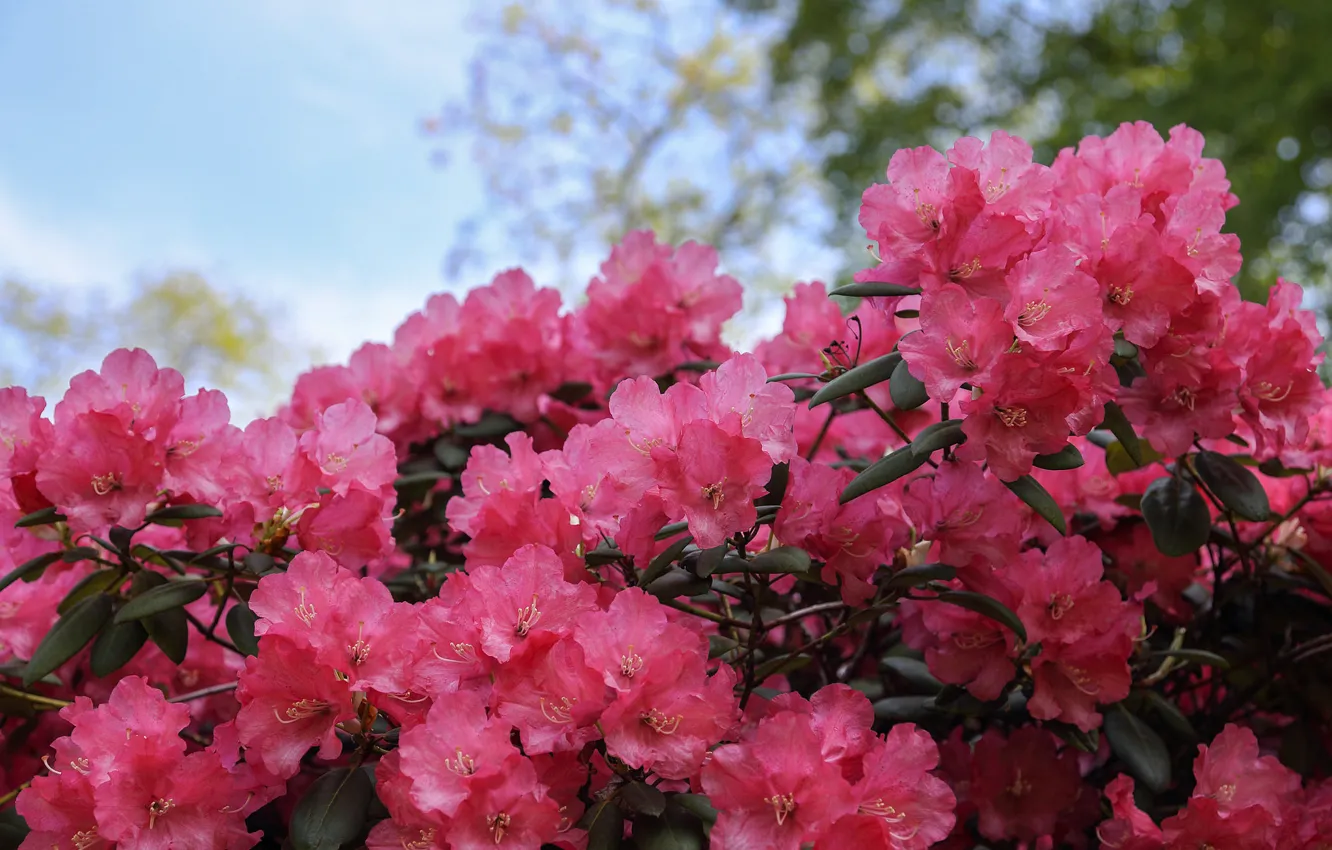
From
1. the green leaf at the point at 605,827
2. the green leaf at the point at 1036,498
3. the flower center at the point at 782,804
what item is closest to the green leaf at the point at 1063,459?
the green leaf at the point at 1036,498

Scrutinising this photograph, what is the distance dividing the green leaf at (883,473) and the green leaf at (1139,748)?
426 millimetres

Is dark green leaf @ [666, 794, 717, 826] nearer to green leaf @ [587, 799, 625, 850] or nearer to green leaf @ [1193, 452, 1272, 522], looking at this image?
green leaf @ [587, 799, 625, 850]

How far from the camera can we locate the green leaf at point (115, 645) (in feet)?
3.67

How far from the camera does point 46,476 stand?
42.6 inches

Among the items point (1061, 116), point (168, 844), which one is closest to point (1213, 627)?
point (168, 844)

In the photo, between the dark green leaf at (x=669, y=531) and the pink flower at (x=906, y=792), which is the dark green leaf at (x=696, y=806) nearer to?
the pink flower at (x=906, y=792)

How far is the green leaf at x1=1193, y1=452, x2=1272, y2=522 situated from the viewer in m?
1.14

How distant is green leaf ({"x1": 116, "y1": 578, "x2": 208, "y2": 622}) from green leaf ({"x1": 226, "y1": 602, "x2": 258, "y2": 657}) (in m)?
0.04

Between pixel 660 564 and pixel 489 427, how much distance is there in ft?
2.03

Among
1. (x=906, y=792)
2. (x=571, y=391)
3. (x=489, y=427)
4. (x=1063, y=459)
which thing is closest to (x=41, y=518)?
(x=489, y=427)

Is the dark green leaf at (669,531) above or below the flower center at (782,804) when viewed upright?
above

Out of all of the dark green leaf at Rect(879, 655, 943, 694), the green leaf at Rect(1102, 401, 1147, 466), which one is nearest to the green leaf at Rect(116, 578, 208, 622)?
the dark green leaf at Rect(879, 655, 943, 694)

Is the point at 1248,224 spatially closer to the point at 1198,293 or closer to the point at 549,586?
the point at 1198,293

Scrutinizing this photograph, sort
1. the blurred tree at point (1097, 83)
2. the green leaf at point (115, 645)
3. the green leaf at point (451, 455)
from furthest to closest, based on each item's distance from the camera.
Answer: the blurred tree at point (1097, 83) < the green leaf at point (451, 455) < the green leaf at point (115, 645)
